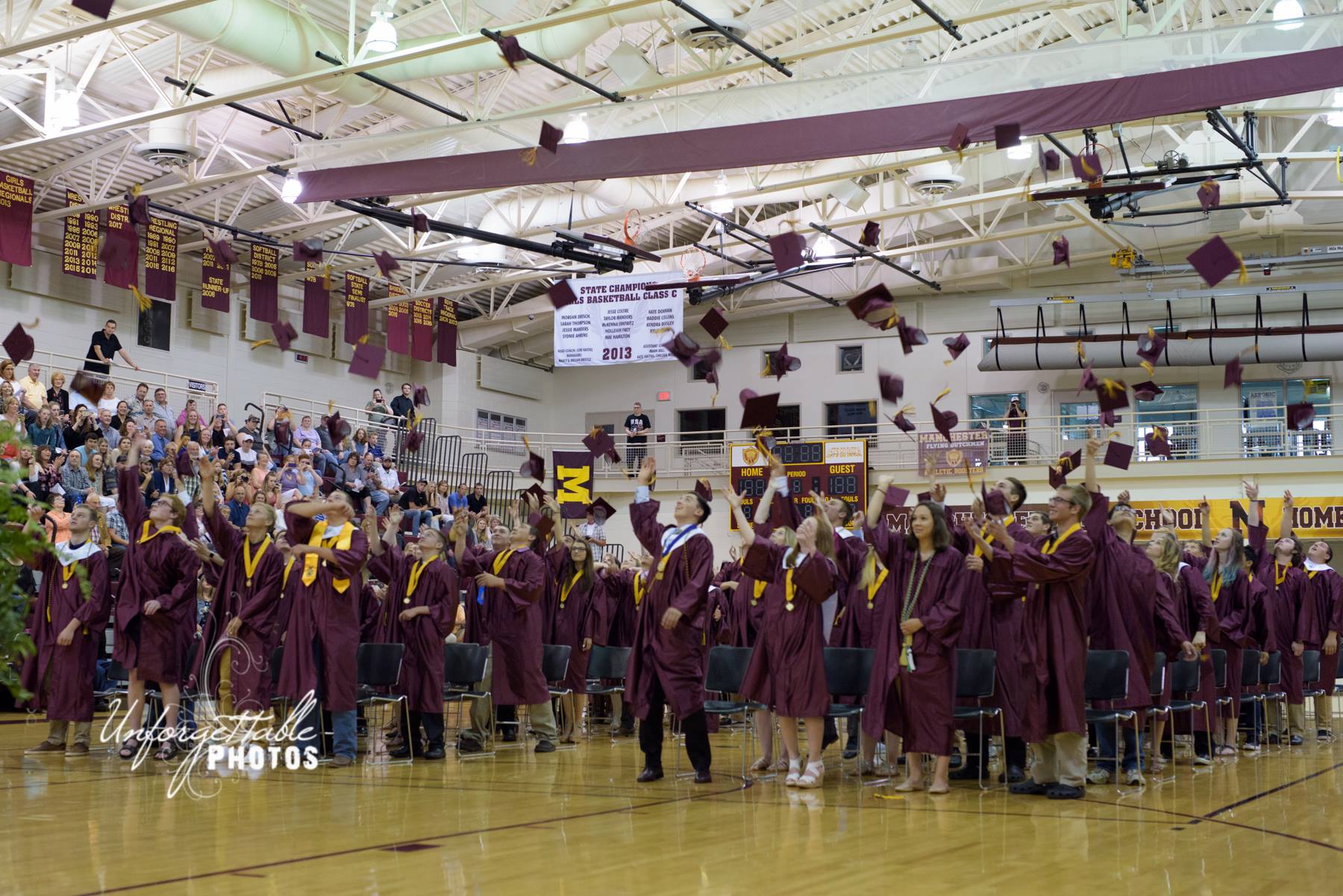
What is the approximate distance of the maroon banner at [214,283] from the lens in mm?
23516

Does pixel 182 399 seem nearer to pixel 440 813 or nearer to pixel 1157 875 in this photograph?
pixel 440 813

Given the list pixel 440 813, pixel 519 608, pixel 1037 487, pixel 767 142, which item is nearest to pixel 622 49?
pixel 767 142

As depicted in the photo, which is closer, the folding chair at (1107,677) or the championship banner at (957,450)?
the folding chair at (1107,677)

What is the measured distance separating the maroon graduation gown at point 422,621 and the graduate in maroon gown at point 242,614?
1025 mm

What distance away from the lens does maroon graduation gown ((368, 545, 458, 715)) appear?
10203 mm

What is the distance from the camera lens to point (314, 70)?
53.2 feet

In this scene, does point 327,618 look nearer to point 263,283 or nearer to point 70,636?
point 70,636

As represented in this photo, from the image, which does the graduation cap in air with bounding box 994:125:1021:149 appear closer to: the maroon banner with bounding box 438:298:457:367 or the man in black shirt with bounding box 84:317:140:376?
the man in black shirt with bounding box 84:317:140:376

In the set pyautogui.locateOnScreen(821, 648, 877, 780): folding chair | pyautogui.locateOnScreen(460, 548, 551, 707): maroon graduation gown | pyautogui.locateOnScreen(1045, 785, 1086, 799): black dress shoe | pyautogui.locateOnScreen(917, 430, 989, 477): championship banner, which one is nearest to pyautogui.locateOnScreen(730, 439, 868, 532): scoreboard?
pyautogui.locateOnScreen(917, 430, 989, 477): championship banner

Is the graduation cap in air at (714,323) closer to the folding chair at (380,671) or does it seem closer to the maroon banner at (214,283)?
the folding chair at (380,671)

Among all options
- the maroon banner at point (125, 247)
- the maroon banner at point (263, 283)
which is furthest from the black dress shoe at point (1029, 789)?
the maroon banner at point (263, 283)

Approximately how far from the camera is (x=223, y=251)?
20.8 meters

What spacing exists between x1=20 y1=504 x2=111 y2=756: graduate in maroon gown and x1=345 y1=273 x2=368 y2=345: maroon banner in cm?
1576

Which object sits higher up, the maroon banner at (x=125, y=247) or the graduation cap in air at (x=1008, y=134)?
the maroon banner at (x=125, y=247)
